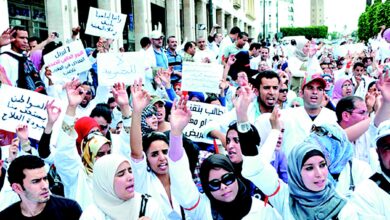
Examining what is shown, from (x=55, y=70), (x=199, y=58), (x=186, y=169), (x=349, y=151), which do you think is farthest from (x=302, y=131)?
(x=199, y=58)

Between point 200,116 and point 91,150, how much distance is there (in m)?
2.00

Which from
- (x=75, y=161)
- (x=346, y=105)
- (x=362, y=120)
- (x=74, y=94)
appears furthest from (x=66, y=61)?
(x=362, y=120)

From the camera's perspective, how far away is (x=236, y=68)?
920 cm

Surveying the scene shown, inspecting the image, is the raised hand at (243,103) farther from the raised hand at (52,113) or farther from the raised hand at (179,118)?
the raised hand at (52,113)

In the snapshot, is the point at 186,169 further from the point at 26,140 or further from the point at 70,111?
the point at 26,140

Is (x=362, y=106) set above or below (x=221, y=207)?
above

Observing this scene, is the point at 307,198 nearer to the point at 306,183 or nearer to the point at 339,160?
the point at 306,183

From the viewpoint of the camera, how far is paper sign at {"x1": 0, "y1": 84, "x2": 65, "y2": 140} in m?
4.46

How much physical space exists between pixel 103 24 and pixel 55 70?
1924 mm

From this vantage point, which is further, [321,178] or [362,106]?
[362,106]

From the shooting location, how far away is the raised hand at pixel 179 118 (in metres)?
3.16

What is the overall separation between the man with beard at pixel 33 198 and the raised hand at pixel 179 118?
0.84 metres

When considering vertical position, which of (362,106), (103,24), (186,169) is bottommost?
(186,169)

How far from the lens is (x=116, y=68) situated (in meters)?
6.23
